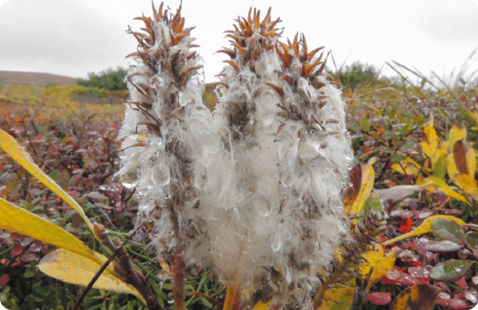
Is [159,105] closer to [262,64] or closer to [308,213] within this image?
[262,64]

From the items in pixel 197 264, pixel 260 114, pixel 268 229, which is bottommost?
pixel 197 264

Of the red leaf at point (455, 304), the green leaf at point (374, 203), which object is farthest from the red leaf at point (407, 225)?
the red leaf at point (455, 304)

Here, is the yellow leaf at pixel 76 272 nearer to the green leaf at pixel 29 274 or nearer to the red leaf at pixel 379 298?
the green leaf at pixel 29 274

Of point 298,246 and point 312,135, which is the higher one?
point 312,135

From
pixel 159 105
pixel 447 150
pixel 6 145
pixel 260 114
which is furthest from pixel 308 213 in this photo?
pixel 447 150

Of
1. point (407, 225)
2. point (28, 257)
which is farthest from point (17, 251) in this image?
point (407, 225)

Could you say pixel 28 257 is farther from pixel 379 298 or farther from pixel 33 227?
pixel 379 298

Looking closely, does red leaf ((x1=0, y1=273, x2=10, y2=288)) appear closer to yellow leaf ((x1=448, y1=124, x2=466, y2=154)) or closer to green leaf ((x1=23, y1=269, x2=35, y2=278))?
green leaf ((x1=23, y1=269, x2=35, y2=278))
